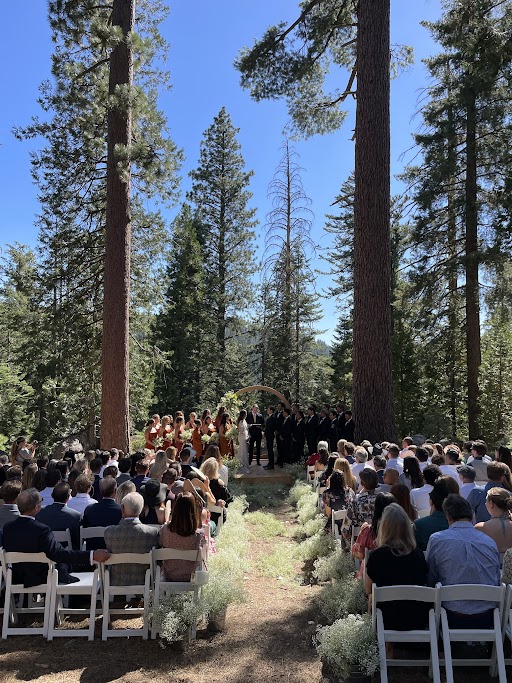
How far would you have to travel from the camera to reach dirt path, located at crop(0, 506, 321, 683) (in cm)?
386

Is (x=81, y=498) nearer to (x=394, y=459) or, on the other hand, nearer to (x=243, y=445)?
(x=394, y=459)

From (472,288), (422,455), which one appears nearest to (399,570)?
(422,455)

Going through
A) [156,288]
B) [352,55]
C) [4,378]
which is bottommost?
[4,378]

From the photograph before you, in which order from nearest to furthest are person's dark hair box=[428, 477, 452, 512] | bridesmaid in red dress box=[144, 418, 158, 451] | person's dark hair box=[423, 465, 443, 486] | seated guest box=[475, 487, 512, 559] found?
seated guest box=[475, 487, 512, 559]
person's dark hair box=[428, 477, 452, 512]
person's dark hair box=[423, 465, 443, 486]
bridesmaid in red dress box=[144, 418, 158, 451]

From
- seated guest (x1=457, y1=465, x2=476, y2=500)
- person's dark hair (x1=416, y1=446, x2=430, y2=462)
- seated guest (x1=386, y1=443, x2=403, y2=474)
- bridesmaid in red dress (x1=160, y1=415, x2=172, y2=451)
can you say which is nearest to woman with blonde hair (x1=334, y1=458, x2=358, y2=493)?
seated guest (x1=386, y1=443, x2=403, y2=474)

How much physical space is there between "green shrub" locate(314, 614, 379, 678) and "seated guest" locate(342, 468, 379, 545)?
62.4 inches

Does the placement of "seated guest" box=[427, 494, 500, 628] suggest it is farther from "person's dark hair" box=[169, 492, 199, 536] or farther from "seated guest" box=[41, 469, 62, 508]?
"seated guest" box=[41, 469, 62, 508]

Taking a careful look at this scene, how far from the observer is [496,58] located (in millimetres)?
10539

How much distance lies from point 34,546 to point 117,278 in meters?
6.53

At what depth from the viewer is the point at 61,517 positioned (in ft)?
16.9

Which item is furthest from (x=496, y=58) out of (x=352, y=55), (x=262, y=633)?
(x=262, y=633)

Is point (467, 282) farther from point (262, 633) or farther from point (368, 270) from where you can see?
point (262, 633)

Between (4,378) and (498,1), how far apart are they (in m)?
14.7

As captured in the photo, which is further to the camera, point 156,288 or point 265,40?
point 156,288
